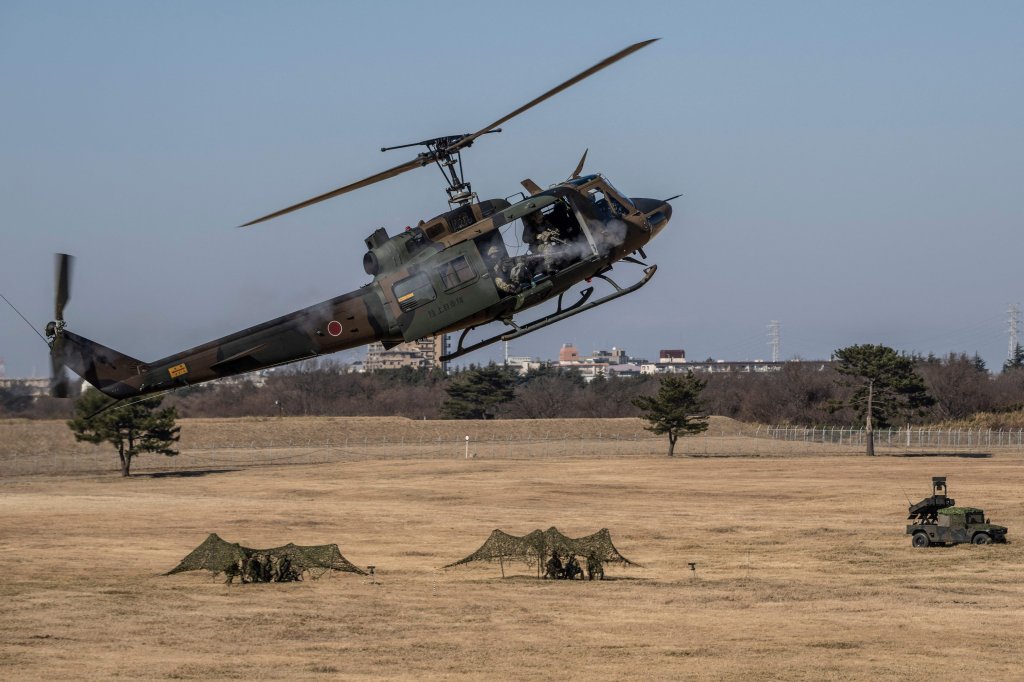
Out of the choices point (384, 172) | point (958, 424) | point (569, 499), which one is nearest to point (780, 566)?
point (384, 172)

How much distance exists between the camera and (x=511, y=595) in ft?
110

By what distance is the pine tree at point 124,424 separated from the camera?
76.6 metres

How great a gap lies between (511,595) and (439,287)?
10.9 meters

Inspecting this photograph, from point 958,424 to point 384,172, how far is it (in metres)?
115

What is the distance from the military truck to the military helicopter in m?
21.0

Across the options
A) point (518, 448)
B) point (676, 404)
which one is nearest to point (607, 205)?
point (676, 404)

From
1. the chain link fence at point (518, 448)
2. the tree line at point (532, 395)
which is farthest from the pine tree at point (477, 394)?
the chain link fence at point (518, 448)

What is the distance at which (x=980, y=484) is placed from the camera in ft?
235

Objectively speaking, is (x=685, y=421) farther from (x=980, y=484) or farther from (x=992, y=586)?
(x=992, y=586)

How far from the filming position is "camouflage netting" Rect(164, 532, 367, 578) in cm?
3581

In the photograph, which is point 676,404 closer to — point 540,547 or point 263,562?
point 540,547

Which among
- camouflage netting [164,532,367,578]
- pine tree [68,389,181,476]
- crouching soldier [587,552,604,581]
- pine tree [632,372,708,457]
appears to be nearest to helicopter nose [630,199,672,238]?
crouching soldier [587,552,604,581]

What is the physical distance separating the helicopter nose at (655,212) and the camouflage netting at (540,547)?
11.9 m

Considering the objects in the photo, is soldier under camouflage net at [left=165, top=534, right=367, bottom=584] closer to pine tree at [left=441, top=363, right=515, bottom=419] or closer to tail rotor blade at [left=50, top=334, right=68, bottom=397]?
tail rotor blade at [left=50, top=334, right=68, bottom=397]
